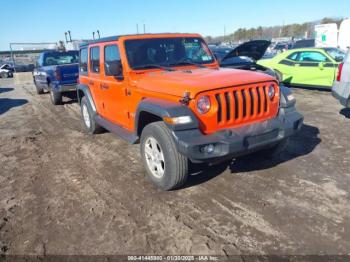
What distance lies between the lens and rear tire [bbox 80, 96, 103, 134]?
253 inches

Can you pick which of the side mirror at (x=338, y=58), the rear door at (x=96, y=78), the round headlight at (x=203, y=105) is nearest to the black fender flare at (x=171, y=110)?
the round headlight at (x=203, y=105)

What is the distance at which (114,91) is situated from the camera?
512cm

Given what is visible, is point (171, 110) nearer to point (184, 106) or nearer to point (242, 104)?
point (184, 106)

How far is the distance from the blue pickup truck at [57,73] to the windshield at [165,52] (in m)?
5.85

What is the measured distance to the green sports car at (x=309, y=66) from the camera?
9.73m

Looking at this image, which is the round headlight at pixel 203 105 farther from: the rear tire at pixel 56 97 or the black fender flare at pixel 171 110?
the rear tire at pixel 56 97

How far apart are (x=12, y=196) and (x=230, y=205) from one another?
2.86m

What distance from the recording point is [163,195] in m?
3.93

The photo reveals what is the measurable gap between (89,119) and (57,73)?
Result: 405cm

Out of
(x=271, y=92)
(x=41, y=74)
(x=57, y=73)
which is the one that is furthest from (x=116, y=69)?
(x=41, y=74)

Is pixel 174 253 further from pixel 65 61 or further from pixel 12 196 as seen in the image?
pixel 65 61

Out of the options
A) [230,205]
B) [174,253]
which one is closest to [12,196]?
[174,253]

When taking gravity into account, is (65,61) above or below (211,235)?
above

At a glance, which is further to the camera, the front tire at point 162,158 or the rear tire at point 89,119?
the rear tire at point 89,119
